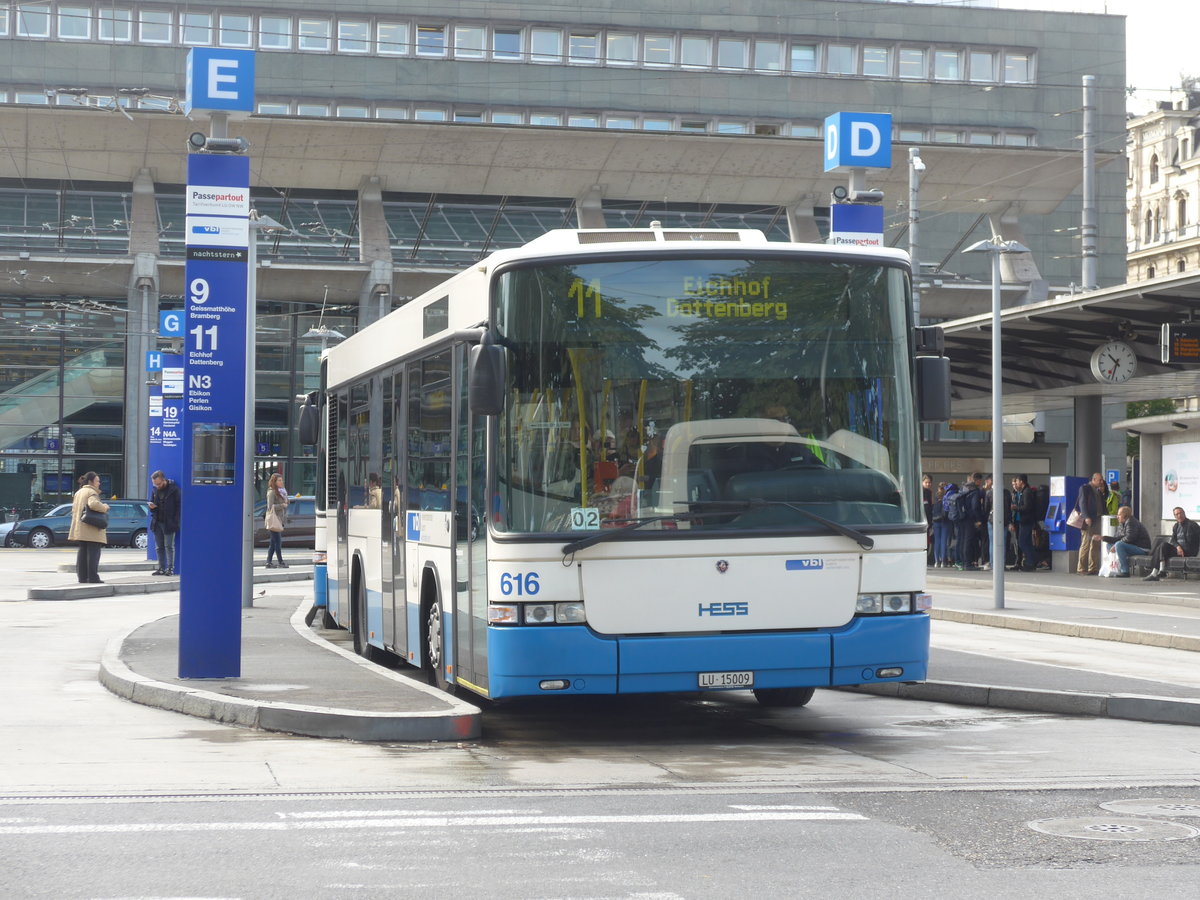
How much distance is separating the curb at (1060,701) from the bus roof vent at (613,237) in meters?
3.92

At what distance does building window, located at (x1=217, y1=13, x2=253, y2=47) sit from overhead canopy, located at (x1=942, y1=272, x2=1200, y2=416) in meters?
25.7

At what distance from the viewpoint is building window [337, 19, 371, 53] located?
51.5 metres

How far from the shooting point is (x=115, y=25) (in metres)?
49.5

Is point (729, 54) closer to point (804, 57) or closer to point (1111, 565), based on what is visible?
point (804, 57)

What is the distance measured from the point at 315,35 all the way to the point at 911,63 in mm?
19252

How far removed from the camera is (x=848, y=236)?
16953 millimetres

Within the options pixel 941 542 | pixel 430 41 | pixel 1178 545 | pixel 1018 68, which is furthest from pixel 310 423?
pixel 1018 68

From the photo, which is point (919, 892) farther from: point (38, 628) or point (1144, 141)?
point (1144, 141)

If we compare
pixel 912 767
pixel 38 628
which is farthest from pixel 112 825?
pixel 38 628

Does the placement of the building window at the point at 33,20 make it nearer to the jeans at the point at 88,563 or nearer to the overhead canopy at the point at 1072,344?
the jeans at the point at 88,563

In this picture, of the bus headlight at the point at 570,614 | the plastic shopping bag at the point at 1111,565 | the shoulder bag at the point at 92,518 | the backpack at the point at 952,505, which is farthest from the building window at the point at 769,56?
the bus headlight at the point at 570,614

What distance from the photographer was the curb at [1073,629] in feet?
59.7

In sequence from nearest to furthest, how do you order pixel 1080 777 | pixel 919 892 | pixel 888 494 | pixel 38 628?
pixel 919 892, pixel 1080 777, pixel 888 494, pixel 38 628

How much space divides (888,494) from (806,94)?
146 ft
